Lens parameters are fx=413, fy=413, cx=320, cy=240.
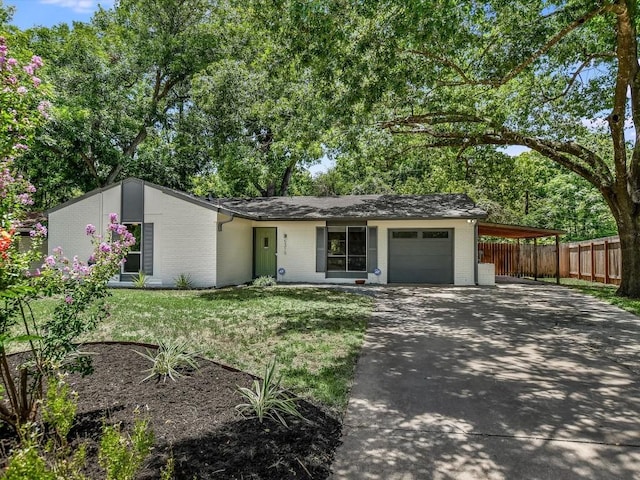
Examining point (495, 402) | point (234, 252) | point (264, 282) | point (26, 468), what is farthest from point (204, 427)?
point (234, 252)

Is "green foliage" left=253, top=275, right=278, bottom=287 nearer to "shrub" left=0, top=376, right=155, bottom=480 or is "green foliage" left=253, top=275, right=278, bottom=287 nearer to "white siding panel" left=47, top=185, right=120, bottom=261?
"white siding panel" left=47, top=185, right=120, bottom=261

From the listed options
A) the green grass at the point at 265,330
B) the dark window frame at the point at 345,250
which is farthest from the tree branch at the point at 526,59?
the dark window frame at the point at 345,250

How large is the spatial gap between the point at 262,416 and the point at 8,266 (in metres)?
2.15

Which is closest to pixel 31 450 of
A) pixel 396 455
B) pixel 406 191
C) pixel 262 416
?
pixel 262 416

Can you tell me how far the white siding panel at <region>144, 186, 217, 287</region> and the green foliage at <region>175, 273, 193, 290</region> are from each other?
10cm

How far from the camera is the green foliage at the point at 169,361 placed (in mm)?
4168

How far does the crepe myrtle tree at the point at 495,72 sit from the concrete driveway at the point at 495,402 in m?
5.64

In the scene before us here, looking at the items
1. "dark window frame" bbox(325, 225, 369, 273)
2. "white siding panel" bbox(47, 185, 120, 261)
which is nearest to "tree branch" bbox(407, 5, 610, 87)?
Result: "dark window frame" bbox(325, 225, 369, 273)

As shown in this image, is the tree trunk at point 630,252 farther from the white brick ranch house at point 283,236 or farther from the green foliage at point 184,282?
the green foliage at point 184,282

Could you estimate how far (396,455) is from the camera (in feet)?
10.00

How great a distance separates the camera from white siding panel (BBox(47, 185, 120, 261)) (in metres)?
13.8

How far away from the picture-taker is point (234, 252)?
14.7m

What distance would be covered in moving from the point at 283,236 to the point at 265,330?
932 centimetres

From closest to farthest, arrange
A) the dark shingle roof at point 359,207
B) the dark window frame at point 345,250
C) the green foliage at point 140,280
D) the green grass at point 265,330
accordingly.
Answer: the green grass at point 265,330, the green foliage at point 140,280, the dark shingle roof at point 359,207, the dark window frame at point 345,250
